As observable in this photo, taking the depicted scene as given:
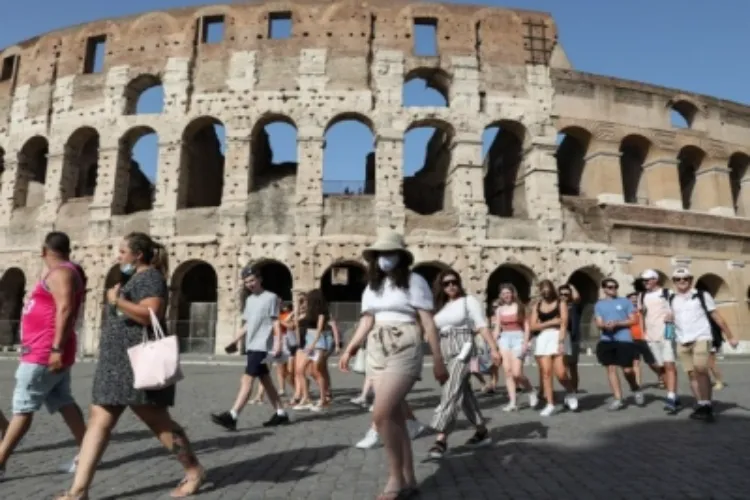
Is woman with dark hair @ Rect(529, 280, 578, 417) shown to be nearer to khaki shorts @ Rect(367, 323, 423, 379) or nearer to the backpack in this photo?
the backpack

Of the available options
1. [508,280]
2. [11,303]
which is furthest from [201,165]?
[508,280]

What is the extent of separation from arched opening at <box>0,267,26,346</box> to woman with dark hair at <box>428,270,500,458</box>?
1845cm

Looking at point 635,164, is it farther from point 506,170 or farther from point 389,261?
point 389,261

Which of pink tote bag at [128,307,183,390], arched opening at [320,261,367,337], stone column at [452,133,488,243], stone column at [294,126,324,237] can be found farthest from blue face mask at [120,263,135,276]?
stone column at [452,133,488,243]

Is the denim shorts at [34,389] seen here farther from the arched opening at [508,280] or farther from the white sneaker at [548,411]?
the arched opening at [508,280]

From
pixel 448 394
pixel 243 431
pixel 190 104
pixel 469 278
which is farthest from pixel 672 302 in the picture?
pixel 190 104

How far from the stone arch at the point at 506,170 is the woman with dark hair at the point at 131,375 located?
16314 mm

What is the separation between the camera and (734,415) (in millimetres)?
6328

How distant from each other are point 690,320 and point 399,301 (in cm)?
441

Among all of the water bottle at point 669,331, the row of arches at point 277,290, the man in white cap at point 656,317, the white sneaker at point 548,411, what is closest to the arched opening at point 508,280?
the row of arches at point 277,290

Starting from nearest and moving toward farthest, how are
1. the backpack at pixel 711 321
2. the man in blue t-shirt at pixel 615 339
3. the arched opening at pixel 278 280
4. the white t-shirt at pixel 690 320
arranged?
the white t-shirt at pixel 690 320 < the backpack at pixel 711 321 < the man in blue t-shirt at pixel 615 339 < the arched opening at pixel 278 280

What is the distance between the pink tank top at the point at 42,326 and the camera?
375cm

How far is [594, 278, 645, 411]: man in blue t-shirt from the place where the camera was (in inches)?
267

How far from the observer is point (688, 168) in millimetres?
22125
